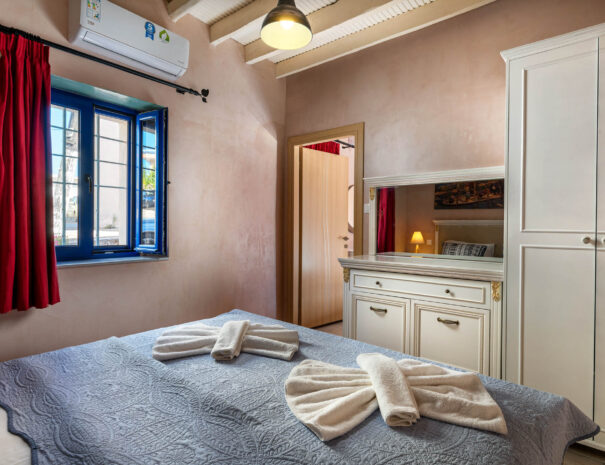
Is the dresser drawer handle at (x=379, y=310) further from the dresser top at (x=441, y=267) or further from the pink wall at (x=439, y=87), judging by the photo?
the pink wall at (x=439, y=87)

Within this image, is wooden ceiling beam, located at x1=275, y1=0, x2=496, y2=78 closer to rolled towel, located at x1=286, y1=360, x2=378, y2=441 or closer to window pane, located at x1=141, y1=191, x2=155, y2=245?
window pane, located at x1=141, y1=191, x2=155, y2=245

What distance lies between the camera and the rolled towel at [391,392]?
983 millimetres

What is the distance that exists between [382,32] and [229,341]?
8.25ft

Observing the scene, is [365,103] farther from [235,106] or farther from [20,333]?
[20,333]

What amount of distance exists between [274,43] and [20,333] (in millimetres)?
2171

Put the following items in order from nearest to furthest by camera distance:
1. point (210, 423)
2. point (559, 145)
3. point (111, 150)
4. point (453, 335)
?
point (210, 423) → point (559, 145) → point (453, 335) → point (111, 150)

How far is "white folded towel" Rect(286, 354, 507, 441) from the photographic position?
979 millimetres

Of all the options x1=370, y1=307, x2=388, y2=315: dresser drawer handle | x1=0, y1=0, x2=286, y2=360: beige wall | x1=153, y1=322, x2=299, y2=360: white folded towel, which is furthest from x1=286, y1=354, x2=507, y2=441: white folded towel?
x1=0, y1=0, x2=286, y2=360: beige wall

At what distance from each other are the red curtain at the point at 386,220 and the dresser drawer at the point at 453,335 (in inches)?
30.9

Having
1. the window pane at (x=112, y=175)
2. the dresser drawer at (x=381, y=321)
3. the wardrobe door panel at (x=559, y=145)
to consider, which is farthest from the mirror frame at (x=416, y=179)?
the window pane at (x=112, y=175)

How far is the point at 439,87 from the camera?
109 inches

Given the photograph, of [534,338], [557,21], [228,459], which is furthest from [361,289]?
[557,21]

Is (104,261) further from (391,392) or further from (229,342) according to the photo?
(391,392)

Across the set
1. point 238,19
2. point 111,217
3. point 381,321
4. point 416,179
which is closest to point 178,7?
point 238,19
